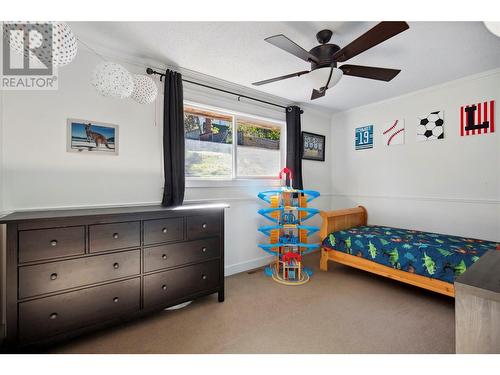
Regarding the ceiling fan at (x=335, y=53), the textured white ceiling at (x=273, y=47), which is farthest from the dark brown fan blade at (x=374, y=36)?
the textured white ceiling at (x=273, y=47)

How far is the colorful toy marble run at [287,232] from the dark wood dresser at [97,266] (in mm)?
972

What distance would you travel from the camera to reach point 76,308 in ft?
5.55

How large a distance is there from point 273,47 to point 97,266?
239 centimetres

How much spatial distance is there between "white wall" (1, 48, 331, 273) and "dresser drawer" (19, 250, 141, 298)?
66 cm

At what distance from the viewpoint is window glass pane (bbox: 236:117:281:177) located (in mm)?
3398

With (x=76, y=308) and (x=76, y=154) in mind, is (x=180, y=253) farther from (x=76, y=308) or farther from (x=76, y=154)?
(x=76, y=154)

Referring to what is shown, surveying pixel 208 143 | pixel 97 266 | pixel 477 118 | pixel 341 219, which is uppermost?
pixel 477 118

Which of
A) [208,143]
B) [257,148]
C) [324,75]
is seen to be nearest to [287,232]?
[257,148]

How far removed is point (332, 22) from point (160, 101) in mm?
1828

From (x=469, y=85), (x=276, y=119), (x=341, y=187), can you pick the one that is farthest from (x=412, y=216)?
(x=276, y=119)

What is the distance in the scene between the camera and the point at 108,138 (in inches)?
90.0

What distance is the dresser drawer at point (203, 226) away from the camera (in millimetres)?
2238

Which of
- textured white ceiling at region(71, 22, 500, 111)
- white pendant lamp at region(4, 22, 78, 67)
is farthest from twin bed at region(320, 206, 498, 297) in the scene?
white pendant lamp at region(4, 22, 78, 67)

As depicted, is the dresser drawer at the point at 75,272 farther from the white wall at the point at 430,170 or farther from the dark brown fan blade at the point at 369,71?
the white wall at the point at 430,170
